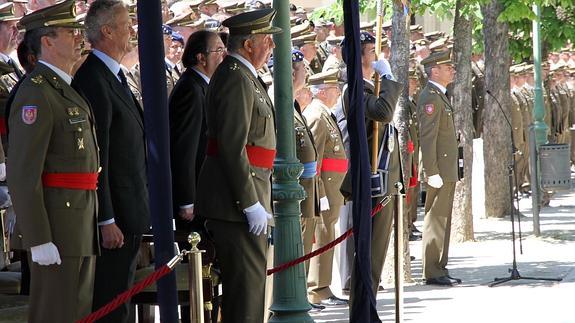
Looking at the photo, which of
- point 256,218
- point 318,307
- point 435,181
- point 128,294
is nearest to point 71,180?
point 128,294

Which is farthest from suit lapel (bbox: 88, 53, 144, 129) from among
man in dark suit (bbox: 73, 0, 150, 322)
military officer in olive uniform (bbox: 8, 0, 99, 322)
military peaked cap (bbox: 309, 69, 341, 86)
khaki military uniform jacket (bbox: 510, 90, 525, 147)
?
khaki military uniform jacket (bbox: 510, 90, 525, 147)

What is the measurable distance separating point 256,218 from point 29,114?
1.59 meters

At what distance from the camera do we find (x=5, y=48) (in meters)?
10.3

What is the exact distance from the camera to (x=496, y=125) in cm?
1917

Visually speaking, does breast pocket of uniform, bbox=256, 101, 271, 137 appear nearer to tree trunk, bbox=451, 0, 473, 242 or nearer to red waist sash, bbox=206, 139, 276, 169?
red waist sash, bbox=206, 139, 276, 169

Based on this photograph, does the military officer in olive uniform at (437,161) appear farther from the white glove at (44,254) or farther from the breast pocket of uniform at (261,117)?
the white glove at (44,254)

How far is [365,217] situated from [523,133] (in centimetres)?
1539

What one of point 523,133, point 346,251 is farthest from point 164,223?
point 523,133

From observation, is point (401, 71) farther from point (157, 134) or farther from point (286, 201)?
point (157, 134)

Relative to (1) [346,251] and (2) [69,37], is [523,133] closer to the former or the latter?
(1) [346,251]

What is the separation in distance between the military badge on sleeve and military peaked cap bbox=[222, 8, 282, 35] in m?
1.65

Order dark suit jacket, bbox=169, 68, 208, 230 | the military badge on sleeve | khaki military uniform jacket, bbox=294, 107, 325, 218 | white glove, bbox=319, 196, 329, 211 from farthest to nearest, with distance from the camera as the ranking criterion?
white glove, bbox=319, 196, 329, 211 → khaki military uniform jacket, bbox=294, 107, 325, 218 → dark suit jacket, bbox=169, 68, 208, 230 → the military badge on sleeve

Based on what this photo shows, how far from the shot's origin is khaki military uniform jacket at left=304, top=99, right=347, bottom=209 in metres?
12.1

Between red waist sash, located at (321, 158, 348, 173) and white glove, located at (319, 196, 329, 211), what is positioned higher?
red waist sash, located at (321, 158, 348, 173)
